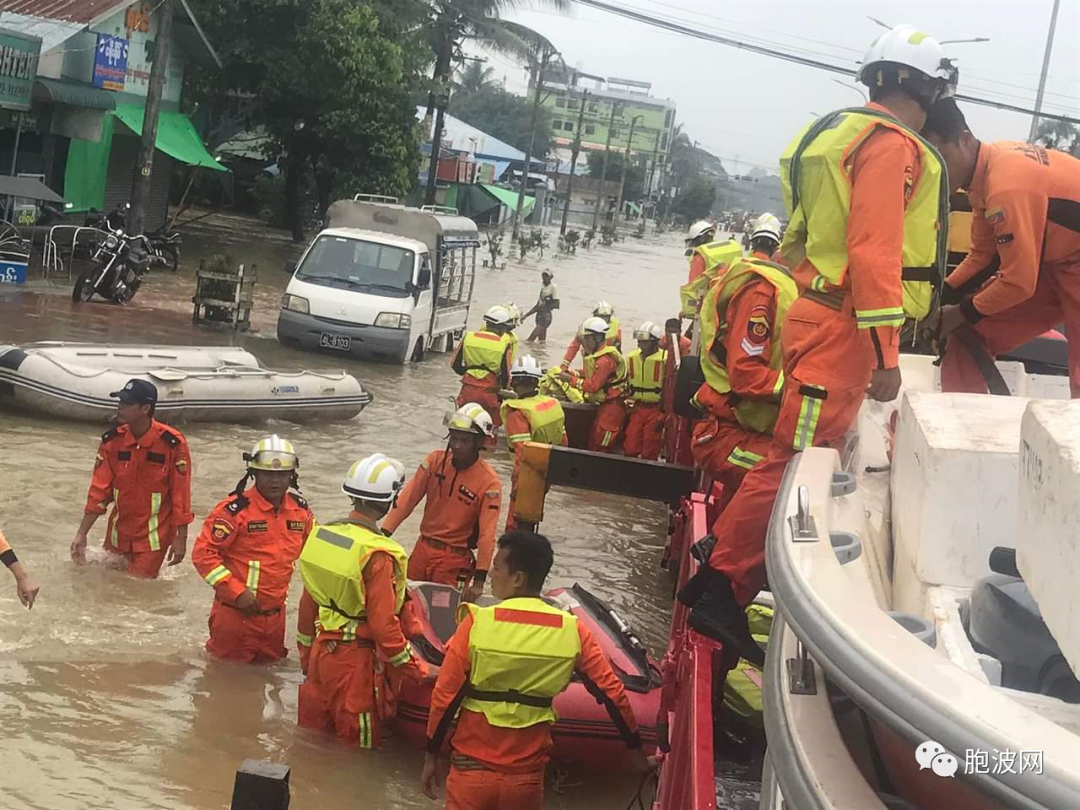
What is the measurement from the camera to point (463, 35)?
36281mm

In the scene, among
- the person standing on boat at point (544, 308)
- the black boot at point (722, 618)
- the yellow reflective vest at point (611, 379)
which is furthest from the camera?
the person standing on boat at point (544, 308)

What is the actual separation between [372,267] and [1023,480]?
667 inches

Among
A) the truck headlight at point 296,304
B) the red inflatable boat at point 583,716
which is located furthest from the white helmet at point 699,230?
the red inflatable boat at point 583,716

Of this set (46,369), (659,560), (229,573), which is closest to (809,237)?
(229,573)

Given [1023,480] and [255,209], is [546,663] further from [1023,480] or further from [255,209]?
[255,209]

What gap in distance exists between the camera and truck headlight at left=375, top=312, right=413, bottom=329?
60.0ft

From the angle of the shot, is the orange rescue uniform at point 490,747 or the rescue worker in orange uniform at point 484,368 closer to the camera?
the orange rescue uniform at point 490,747

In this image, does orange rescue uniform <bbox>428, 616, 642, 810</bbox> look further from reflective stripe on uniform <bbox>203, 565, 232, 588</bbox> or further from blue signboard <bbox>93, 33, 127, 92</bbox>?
blue signboard <bbox>93, 33, 127, 92</bbox>

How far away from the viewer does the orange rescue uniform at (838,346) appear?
12.6 ft

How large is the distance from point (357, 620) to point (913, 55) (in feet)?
10.9

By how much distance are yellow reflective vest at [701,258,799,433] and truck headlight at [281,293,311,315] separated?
534 inches

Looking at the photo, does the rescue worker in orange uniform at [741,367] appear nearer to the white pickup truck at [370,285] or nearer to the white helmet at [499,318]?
the white helmet at [499,318]

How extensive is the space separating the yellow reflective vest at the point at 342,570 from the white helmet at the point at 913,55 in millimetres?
2884

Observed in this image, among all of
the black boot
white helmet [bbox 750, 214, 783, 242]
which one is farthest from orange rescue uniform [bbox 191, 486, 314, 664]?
white helmet [bbox 750, 214, 783, 242]
